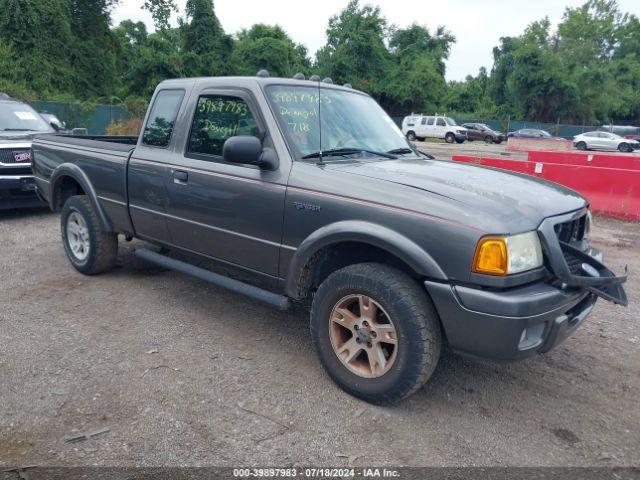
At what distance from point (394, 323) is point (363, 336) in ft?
0.93

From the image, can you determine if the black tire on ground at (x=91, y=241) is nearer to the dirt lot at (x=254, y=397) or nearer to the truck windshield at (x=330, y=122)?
the dirt lot at (x=254, y=397)

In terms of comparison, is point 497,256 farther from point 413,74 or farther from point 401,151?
point 413,74

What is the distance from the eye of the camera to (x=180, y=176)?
13.4 ft

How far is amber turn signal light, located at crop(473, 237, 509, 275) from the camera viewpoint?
267cm

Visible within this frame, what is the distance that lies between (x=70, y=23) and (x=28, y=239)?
28099 mm

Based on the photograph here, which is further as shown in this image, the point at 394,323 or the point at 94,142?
the point at 94,142

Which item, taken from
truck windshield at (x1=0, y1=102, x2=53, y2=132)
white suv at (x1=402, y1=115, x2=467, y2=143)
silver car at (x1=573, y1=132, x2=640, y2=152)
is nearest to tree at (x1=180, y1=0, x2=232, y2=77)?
white suv at (x1=402, y1=115, x2=467, y2=143)

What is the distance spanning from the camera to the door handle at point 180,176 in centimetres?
404

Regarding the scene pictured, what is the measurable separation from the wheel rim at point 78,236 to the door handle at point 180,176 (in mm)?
1594

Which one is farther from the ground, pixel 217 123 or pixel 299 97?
pixel 299 97

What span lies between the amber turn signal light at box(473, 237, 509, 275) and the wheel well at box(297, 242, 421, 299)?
0.54 m

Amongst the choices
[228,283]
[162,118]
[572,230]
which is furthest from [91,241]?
[572,230]

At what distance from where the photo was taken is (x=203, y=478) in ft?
8.27

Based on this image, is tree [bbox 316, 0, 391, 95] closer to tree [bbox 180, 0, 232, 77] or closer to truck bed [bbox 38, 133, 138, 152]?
tree [bbox 180, 0, 232, 77]
